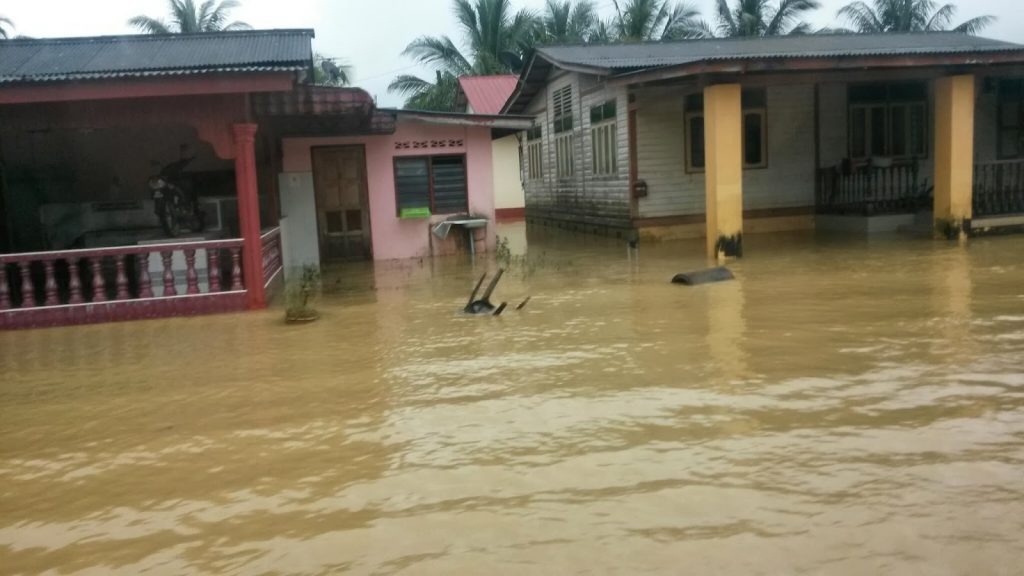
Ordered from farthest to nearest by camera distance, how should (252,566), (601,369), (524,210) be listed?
1. (524,210)
2. (601,369)
3. (252,566)

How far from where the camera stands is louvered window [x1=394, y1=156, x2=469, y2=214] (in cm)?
1528

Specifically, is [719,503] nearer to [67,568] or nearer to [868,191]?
[67,568]

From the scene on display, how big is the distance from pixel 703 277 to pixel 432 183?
245 inches

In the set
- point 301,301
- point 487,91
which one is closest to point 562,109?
point 487,91

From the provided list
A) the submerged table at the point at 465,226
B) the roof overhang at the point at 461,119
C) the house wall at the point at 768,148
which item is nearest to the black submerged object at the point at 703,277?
the submerged table at the point at 465,226

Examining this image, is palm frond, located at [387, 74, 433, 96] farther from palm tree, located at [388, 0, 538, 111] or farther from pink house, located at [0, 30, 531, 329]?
pink house, located at [0, 30, 531, 329]

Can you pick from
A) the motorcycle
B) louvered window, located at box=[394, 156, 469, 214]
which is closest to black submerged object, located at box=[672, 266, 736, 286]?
louvered window, located at box=[394, 156, 469, 214]

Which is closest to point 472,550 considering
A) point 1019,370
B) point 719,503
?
point 719,503

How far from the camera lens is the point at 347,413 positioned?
559 cm

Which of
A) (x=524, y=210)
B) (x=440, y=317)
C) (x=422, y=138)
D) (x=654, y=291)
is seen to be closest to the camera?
(x=440, y=317)

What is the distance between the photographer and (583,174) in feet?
66.9

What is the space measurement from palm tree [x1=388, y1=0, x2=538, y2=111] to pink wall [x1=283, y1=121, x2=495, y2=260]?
20127 mm

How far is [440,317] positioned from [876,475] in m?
5.55

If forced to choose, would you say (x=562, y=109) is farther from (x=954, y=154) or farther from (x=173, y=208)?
(x=173, y=208)
